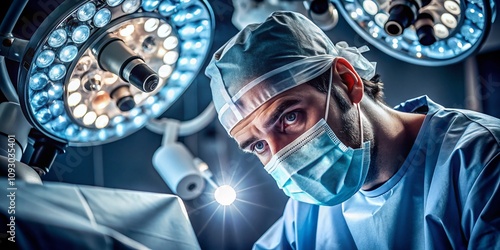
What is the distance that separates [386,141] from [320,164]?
1.06 ft

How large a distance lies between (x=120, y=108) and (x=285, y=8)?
82 centimetres

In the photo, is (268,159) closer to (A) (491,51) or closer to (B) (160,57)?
(B) (160,57)

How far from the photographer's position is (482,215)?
1.66 metres

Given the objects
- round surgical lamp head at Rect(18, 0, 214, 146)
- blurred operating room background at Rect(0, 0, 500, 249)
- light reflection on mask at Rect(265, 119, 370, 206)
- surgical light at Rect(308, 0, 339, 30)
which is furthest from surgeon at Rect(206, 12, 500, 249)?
blurred operating room background at Rect(0, 0, 500, 249)

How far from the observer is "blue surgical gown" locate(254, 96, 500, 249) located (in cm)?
174

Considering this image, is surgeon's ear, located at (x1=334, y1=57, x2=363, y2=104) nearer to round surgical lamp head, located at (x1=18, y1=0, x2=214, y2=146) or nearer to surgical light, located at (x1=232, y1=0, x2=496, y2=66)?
surgical light, located at (x1=232, y1=0, x2=496, y2=66)

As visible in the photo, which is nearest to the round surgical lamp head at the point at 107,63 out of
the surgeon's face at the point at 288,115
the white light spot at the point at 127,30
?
the white light spot at the point at 127,30

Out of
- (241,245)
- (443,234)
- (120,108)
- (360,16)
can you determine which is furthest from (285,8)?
(241,245)

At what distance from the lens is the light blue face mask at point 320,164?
193 centimetres

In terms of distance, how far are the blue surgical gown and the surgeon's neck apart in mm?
39

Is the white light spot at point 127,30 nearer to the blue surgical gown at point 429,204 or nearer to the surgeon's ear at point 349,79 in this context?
the surgeon's ear at point 349,79

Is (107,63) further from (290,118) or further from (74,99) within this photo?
(290,118)

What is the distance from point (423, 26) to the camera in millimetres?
2242

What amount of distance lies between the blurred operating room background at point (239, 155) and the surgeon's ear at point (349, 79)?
1.04 metres
